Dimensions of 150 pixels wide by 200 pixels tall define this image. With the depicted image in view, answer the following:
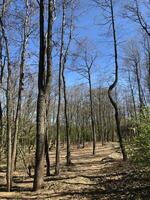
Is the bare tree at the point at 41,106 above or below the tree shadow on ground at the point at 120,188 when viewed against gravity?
above

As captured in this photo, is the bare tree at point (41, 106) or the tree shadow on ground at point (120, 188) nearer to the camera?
the tree shadow on ground at point (120, 188)

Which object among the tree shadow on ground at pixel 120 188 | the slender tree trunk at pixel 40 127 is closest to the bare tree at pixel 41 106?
the slender tree trunk at pixel 40 127

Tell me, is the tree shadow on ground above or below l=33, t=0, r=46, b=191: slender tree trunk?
below

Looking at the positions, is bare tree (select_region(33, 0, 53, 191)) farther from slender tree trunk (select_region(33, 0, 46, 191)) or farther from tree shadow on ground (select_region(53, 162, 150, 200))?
tree shadow on ground (select_region(53, 162, 150, 200))

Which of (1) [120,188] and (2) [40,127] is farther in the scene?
(2) [40,127]

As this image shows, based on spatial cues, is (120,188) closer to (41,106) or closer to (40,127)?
(40,127)

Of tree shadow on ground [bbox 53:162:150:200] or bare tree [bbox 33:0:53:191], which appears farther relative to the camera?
bare tree [bbox 33:0:53:191]

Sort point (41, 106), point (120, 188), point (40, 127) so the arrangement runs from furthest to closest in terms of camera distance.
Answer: point (41, 106) → point (40, 127) → point (120, 188)

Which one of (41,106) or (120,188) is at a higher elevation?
(41,106)

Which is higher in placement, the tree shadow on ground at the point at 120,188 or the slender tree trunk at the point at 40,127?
the slender tree trunk at the point at 40,127

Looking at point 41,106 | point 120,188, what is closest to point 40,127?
point 41,106

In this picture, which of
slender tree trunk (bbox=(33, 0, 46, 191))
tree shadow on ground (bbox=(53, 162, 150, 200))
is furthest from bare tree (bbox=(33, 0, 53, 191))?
tree shadow on ground (bbox=(53, 162, 150, 200))

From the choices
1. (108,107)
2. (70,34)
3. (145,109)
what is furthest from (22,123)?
(108,107)

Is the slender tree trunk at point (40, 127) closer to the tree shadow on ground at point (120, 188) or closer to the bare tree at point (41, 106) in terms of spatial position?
the bare tree at point (41, 106)
